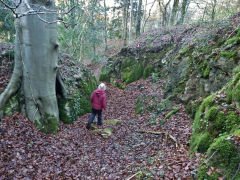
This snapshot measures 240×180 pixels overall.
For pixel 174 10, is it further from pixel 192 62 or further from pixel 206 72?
pixel 206 72

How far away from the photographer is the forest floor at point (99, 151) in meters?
4.09

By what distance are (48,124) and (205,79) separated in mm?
6098

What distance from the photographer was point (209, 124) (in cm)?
430

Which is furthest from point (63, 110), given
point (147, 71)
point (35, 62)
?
point (147, 71)

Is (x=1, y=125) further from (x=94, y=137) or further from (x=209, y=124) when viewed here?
(x=209, y=124)

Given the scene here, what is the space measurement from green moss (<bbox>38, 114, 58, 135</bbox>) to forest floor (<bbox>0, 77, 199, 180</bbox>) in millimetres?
278

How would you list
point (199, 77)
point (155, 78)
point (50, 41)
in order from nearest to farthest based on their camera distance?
1. point (50, 41)
2. point (199, 77)
3. point (155, 78)

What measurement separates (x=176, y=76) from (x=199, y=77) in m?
1.65

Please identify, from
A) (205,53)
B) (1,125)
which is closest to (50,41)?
(1,125)

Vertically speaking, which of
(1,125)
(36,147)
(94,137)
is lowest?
(94,137)

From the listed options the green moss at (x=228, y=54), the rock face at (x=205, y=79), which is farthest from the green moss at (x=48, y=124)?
the green moss at (x=228, y=54)

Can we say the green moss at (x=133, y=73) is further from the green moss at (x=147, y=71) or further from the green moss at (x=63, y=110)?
the green moss at (x=63, y=110)

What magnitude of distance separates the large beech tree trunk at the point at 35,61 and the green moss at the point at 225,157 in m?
5.02

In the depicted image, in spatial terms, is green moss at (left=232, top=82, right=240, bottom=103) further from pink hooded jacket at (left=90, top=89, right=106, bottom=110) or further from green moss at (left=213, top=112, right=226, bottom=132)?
pink hooded jacket at (left=90, top=89, right=106, bottom=110)
